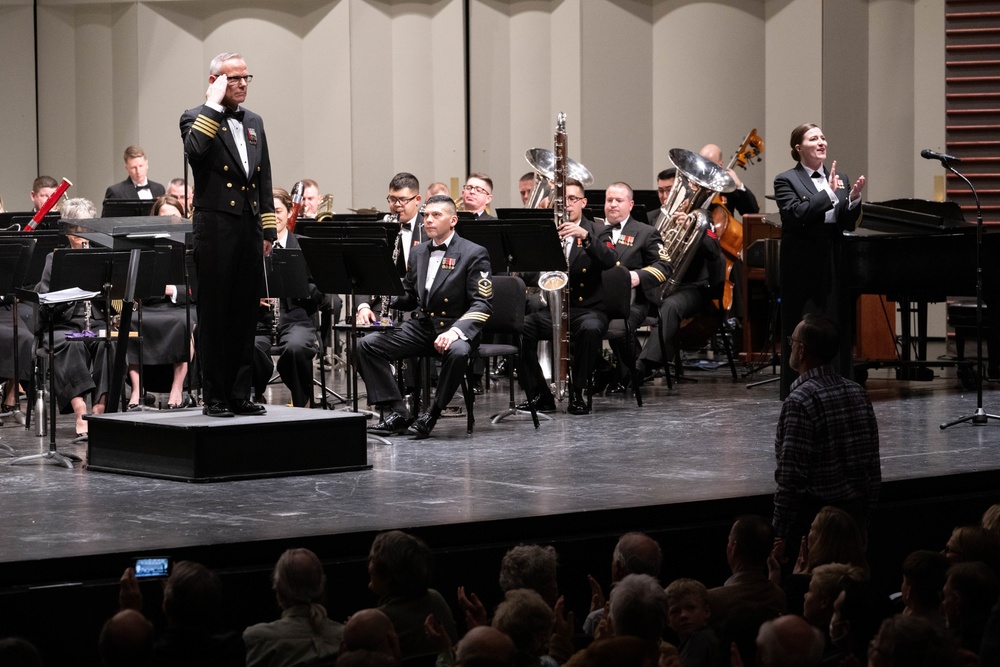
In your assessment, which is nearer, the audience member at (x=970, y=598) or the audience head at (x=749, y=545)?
the audience member at (x=970, y=598)

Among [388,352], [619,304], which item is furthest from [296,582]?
[619,304]

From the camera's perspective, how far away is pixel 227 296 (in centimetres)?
627

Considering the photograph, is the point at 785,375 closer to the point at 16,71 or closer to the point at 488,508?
the point at 488,508

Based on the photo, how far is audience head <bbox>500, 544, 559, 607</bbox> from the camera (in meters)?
3.84

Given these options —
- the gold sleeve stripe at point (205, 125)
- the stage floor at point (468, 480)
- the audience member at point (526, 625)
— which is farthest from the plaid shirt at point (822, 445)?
the gold sleeve stripe at point (205, 125)

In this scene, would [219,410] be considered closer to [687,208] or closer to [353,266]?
[353,266]

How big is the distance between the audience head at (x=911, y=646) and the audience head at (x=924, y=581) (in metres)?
0.76

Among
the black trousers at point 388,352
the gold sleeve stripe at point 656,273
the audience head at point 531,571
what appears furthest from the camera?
the gold sleeve stripe at point 656,273

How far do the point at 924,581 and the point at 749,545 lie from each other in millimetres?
574

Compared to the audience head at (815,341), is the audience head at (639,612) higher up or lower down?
lower down

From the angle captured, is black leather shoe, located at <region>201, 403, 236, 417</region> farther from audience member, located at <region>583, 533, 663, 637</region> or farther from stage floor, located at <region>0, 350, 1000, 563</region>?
audience member, located at <region>583, 533, 663, 637</region>

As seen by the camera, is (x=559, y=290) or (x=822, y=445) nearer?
(x=822, y=445)

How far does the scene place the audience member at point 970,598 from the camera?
346 cm

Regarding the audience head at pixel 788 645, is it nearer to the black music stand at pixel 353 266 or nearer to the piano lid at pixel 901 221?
the black music stand at pixel 353 266
